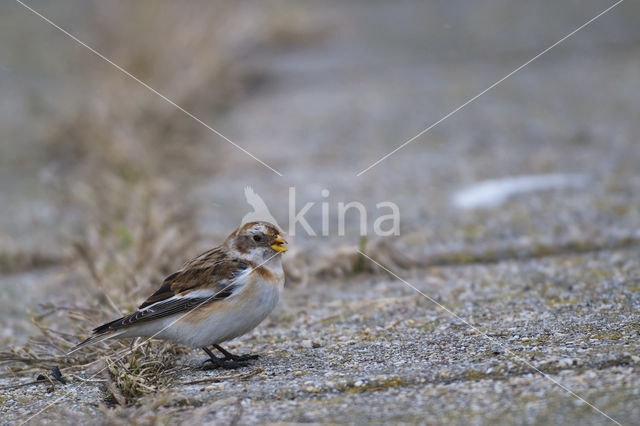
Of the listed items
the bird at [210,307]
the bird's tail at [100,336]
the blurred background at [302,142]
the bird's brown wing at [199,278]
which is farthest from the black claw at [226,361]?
the blurred background at [302,142]

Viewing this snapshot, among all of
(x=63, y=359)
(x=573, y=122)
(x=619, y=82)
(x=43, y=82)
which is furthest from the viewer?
(x=43, y=82)

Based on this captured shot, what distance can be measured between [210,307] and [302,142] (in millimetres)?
4528

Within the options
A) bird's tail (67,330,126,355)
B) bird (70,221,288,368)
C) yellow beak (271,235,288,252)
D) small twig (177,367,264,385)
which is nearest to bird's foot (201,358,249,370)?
bird (70,221,288,368)

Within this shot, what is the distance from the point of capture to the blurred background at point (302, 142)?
16.7ft

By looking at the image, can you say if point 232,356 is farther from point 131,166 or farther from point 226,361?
point 131,166

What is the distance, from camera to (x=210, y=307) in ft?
11.6

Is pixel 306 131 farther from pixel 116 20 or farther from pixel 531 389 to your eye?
pixel 531 389

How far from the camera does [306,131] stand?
8.23 metres

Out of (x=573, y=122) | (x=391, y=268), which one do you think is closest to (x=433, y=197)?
(x=391, y=268)

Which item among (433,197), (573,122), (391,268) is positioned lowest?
(391,268)

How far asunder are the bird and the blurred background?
1.95ft

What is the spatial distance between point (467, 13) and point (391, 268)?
9128 mm

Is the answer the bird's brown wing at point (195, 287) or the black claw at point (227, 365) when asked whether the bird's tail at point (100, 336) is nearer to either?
the bird's brown wing at point (195, 287)

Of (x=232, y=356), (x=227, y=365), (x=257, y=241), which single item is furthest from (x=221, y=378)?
(x=257, y=241)
